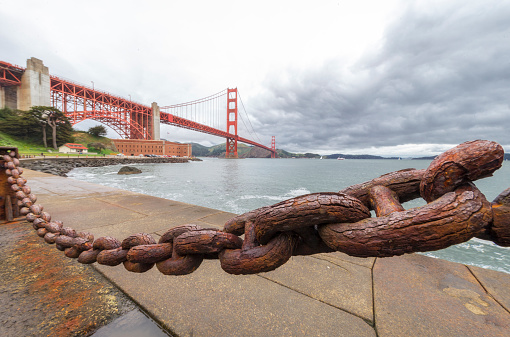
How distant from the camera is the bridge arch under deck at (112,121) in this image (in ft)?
158

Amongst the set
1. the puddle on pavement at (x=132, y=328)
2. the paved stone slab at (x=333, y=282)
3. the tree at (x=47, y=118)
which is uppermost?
the tree at (x=47, y=118)

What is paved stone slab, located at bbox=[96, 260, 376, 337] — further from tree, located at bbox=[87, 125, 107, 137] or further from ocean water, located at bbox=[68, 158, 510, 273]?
tree, located at bbox=[87, 125, 107, 137]

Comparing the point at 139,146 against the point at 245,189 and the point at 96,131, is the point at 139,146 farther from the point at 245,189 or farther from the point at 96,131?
the point at 245,189

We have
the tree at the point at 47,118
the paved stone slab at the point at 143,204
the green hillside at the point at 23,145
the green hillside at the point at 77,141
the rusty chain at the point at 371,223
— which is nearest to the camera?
the rusty chain at the point at 371,223

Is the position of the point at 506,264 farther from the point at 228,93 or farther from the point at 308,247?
the point at 228,93

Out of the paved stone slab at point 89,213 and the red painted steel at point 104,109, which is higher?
the red painted steel at point 104,109

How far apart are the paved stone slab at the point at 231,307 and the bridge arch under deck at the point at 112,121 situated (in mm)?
59877

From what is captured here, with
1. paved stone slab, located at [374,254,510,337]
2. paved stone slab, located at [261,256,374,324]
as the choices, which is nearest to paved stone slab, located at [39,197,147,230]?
paved stone slab, located at [261,256,374,324]

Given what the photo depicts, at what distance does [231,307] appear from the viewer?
1.28 m

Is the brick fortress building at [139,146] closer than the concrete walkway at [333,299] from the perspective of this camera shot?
No

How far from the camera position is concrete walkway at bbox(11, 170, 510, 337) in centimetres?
114

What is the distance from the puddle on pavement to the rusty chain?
475mm

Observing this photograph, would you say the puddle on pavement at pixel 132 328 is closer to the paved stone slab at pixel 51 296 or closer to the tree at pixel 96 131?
the paved stone slab at pixel 51 296

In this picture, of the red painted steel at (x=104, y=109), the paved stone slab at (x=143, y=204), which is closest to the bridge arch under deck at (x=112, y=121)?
the red painted steel at (x=104, y=109)
